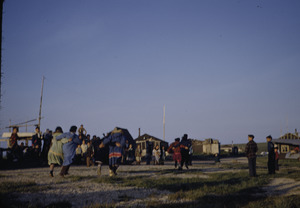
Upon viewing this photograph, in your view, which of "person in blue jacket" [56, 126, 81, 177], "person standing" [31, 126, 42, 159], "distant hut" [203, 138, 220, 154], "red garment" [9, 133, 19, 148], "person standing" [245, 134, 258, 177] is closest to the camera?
"person in blue jacket" [56, 126, 81, 177]

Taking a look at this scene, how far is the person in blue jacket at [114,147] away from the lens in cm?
1041

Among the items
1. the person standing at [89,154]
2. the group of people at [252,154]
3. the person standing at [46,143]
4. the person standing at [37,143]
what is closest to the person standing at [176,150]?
the group of people at [252,154]

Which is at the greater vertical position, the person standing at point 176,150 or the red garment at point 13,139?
the red garment at point 13,139

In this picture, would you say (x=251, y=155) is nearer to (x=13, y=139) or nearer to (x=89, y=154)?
(x=89, y=154)

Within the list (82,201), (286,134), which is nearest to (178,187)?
(82,201)

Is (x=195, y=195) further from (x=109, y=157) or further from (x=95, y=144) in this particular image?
(x=95, y=144)

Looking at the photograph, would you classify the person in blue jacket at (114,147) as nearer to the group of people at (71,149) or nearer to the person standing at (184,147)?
the group of people at (71,149)

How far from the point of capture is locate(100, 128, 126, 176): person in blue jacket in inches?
410

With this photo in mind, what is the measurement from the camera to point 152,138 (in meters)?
50.9

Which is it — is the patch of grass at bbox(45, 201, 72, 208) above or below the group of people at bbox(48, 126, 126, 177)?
below

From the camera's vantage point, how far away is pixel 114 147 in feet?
35.0

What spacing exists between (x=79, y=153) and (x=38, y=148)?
273 centimetres

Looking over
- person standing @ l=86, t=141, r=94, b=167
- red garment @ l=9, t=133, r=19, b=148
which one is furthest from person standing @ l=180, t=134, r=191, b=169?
red garment @ l=9, t=133, r=19, b=148

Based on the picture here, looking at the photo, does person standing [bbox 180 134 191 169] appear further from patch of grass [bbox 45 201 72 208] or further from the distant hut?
the distant hut
